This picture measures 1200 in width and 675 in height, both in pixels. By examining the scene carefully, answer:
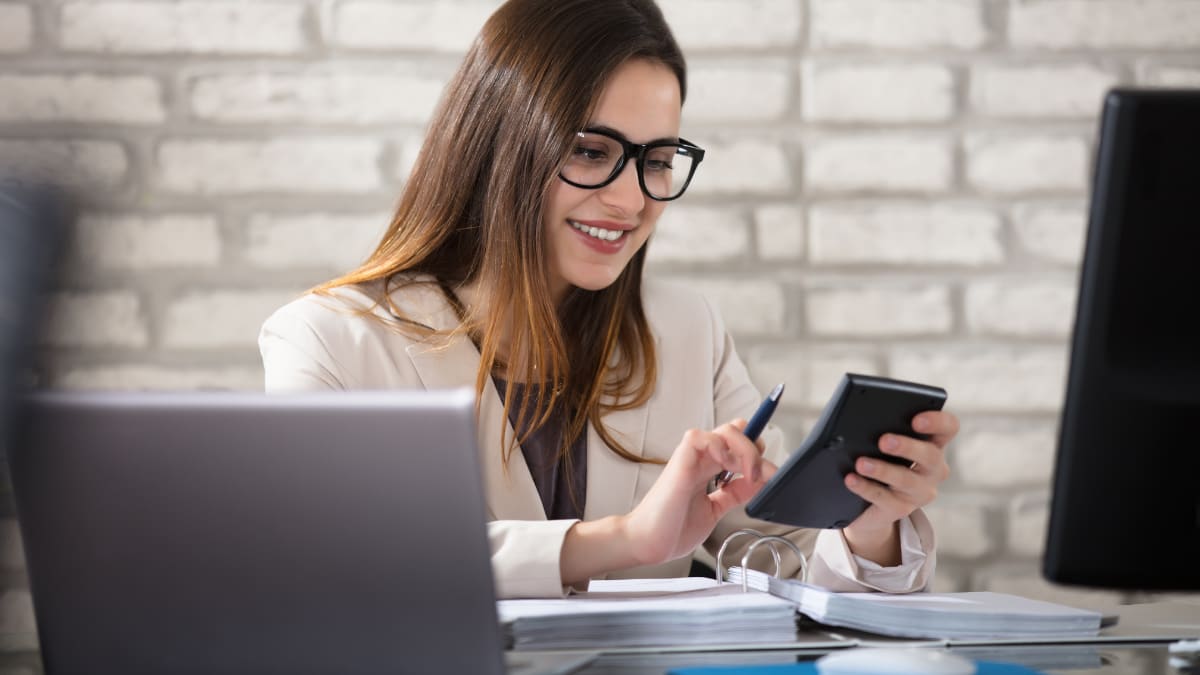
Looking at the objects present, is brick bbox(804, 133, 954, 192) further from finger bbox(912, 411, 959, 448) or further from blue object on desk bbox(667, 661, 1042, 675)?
blue object on desk bbox(667, 661, 1042, 675)

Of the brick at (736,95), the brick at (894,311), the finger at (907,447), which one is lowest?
the finger at (907,447)

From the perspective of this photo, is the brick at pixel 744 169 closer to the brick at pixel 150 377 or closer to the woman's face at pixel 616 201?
the woman's face at pixel 616 201

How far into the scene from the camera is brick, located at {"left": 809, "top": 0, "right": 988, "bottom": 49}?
1.90 meters

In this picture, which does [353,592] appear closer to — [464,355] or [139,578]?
[139,578]

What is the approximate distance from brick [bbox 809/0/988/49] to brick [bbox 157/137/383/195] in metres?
0.77

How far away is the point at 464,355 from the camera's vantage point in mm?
1506

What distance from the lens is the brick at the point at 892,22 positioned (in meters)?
1.90

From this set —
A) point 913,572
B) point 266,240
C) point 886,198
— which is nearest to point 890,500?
point 913,572

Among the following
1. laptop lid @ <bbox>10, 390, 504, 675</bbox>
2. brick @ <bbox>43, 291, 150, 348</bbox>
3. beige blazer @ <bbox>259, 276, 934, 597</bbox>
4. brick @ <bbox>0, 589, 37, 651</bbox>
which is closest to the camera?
laptop lid @ <bbox>10, 390, 504, 675</bbox>

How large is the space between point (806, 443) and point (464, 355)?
0.65m

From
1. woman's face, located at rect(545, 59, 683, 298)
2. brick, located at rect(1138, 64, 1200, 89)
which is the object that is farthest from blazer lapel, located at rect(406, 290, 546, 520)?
brick, located at rect(1138, 64, 1200, 89)

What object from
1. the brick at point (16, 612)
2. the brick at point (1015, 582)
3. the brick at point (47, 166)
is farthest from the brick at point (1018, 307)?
the brick at point (47, 166)

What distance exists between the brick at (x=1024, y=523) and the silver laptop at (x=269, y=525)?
4.81ft

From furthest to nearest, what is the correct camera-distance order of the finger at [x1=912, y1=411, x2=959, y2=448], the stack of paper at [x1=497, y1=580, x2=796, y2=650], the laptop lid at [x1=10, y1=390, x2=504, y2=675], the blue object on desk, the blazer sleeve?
the blazer sleeve < the finger at [x1=912, y1=411, x2=959, y2=448] < the stack of paper at [x1=497, y1=580, x2=796, y2=650] < the blue object on desk < the laptop lid at [x1=10, y1=390, x2=504, y2=675]
